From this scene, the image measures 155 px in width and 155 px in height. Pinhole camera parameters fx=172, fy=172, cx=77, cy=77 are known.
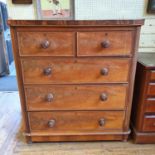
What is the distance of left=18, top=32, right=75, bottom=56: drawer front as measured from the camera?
119 cm

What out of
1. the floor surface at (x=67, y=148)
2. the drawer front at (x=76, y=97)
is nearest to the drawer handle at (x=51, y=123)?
the drawer front at (x=76, y=97)

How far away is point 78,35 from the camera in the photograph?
3.92ft

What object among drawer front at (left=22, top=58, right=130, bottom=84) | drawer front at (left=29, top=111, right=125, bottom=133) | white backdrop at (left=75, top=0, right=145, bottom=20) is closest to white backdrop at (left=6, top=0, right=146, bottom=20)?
white backdrop at (left=75, top=0, right=145, bottom=20)

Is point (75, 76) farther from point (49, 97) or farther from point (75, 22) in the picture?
point (75, 22)

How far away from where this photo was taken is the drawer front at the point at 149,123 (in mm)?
1428

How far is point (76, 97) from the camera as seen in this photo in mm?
1375

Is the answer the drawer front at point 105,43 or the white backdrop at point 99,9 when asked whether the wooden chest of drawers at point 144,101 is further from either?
the white backdrop at point 99,9

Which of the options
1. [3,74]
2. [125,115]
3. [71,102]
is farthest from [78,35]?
[3,74]

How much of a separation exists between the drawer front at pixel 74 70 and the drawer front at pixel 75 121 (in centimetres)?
30

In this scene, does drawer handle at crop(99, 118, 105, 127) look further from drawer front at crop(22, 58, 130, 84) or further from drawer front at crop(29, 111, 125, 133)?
drawer front at crop(22, 58, 130, 84)

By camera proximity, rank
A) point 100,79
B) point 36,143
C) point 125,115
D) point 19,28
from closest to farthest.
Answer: point 19,28
point 100,79
point 125,115
point 36,143

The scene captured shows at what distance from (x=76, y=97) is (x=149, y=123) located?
66cm

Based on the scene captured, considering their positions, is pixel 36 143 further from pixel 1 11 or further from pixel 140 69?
pixel 1 11

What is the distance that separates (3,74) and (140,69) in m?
2.83
